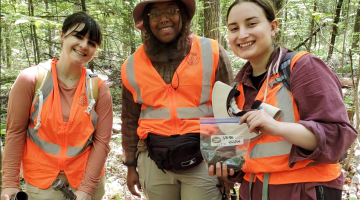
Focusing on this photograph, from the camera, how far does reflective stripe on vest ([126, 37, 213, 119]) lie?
2348 millimetres

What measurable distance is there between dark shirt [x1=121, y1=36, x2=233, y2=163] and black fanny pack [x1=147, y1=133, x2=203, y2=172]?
1.68 feet

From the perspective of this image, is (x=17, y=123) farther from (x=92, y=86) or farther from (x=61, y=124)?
(x=92, y=86)

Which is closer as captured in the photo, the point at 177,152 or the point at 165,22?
the point at 177,152

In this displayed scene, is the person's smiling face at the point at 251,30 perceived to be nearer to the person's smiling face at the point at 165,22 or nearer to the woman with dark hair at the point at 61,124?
the person's smiling face at the point at 165,22

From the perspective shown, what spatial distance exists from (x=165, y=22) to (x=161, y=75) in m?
0.54

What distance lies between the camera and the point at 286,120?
1513 millimetres

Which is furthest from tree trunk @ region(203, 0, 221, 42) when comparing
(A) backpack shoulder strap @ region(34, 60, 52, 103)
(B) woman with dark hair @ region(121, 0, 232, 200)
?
(A) backpack shoulder strap @ region(34, 60, 52, 103)

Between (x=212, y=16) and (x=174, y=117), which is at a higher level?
(x=212, y=16)

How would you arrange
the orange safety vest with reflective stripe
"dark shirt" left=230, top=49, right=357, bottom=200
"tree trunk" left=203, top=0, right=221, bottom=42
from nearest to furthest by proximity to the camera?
"dark shirt" left=230, top=49, right=357, bottom=200 → the orange safety vest with reflective stripe → "tree trunk" left=203, top=0, right=221, bottom=42

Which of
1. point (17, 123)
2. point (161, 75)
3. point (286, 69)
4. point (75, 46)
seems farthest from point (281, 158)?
point (17, 123)

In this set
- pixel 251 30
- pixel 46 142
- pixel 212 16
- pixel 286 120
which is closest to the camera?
pixel 286 120

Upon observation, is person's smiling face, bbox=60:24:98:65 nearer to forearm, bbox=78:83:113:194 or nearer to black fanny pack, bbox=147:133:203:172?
forearm, bbox=78:83:113:194

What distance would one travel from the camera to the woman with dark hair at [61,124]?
232 cm

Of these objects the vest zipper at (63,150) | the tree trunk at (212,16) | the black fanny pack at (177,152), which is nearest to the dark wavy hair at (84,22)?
the vest zipper at (63,150)
